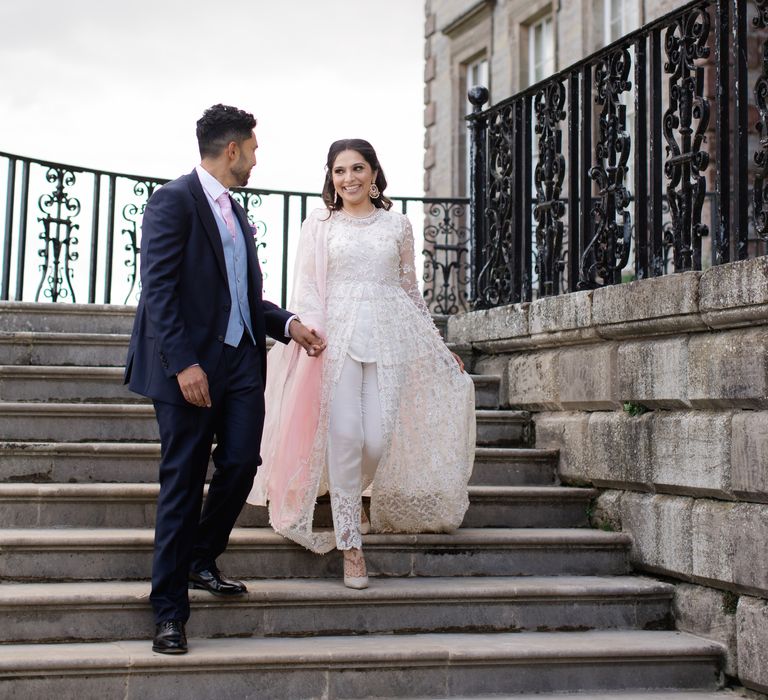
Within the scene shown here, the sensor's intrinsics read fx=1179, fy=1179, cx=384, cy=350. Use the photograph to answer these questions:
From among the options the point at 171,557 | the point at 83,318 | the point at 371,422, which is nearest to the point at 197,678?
the point at 171,557

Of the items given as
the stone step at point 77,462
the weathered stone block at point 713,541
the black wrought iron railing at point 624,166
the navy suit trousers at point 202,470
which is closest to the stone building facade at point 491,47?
the black wrought iron railing at point 624,166

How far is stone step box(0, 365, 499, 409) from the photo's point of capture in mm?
6621

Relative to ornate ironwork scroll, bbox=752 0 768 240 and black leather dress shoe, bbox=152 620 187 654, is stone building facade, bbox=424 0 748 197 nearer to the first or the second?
ornate ironwork scroll, bbox=752 0 768 240

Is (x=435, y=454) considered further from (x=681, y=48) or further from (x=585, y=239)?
(x=681, y=48)

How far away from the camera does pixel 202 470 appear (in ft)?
15.2

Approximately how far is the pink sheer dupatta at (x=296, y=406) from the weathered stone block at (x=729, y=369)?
1.70 m

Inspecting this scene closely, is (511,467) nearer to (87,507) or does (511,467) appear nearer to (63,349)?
(87,507)

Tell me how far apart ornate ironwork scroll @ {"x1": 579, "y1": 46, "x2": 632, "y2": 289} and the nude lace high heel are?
2121 millimetres

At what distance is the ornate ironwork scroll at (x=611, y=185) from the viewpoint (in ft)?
20.5

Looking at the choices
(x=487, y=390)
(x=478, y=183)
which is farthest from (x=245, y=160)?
(x=478, y=183)

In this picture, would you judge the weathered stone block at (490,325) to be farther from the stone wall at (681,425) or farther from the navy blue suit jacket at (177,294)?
the navy blue suit jacket at (177,294)

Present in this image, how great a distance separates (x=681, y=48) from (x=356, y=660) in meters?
3.25

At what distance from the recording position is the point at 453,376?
5.86 metres

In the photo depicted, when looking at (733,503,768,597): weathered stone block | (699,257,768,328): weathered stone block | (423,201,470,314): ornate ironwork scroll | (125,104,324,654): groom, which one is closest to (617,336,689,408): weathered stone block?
(699,257,768,328): weathered stone block
